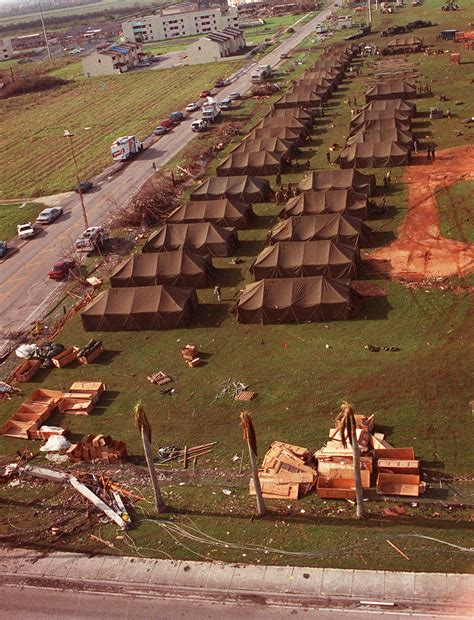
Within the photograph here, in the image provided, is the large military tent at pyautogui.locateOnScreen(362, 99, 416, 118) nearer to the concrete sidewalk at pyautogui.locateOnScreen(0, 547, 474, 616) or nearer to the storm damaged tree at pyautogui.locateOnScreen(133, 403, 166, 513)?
the storm damaged tree at pyautogui.locateOnScreen(133, 403, 166, 513)

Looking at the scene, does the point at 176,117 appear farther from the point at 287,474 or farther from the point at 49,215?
the point at 287,474

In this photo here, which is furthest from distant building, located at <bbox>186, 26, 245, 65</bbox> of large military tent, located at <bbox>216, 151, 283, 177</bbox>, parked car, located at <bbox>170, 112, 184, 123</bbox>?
large military tent, located at <bbox>216, 151, 283, 177</bbox>

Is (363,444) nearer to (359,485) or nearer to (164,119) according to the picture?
(359,485)

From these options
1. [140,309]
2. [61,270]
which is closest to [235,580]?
[140,309]

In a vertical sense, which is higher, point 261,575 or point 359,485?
point 359,485

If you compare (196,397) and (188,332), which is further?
(188,332)

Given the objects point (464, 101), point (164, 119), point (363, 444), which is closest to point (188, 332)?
point (363, 444)
